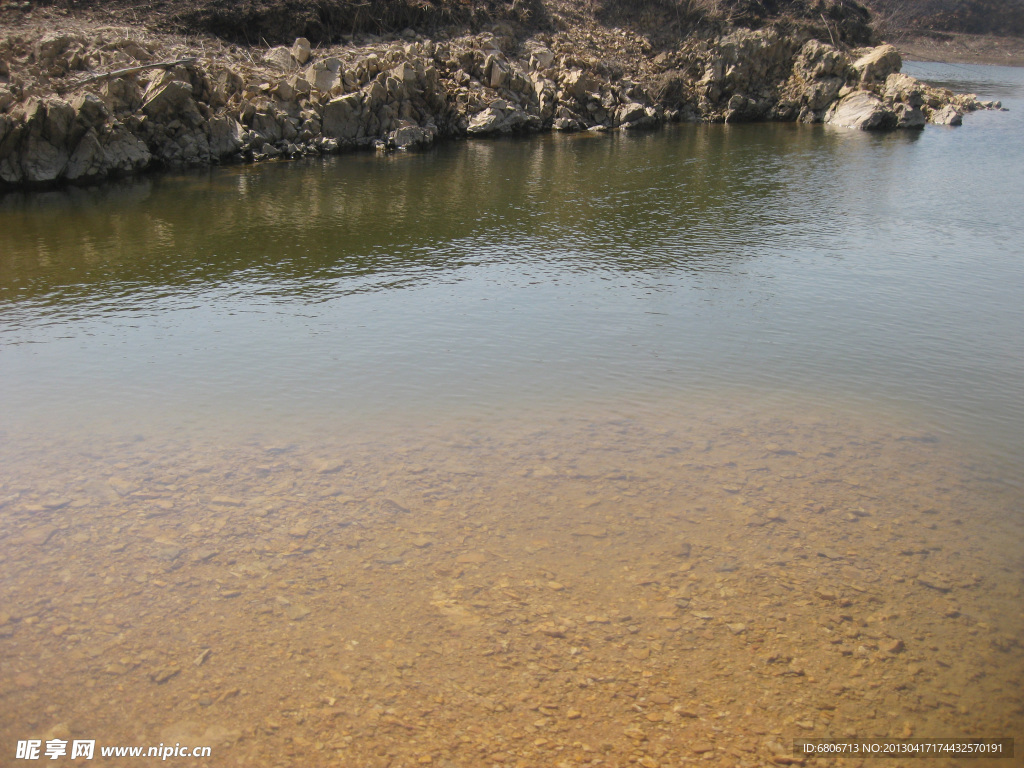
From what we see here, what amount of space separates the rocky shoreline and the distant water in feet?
8.29

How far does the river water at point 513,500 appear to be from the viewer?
663 centimetres

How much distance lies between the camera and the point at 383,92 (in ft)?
128

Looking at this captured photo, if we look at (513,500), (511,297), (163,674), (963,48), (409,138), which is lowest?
→ (163,674)

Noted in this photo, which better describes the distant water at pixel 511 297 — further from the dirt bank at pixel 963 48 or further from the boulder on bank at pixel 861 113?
the dirt bank at pixel 963 48

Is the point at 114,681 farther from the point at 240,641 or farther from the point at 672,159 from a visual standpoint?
the point at 672,159

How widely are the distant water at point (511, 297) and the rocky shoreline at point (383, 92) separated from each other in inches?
99.4

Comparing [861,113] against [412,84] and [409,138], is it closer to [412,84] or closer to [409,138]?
[412,84]

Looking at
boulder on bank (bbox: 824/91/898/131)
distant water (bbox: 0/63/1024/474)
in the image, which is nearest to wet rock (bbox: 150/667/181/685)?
distant water (bbox: 0/63/1024/474)

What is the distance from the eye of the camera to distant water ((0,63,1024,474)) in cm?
1242

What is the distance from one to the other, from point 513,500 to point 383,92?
34.2 metres

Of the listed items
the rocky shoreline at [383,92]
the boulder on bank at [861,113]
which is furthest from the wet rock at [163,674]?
the boulder on bank at [861,113]

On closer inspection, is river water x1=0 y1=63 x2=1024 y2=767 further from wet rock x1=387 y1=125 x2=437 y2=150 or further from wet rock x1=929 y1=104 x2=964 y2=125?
wet rock x1=929 y1=104 x2=964 y2=125

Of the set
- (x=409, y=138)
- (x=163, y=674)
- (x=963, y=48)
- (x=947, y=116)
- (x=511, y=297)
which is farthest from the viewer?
(x=963, y=48)

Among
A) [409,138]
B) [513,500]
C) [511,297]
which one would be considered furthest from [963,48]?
[513,500]
